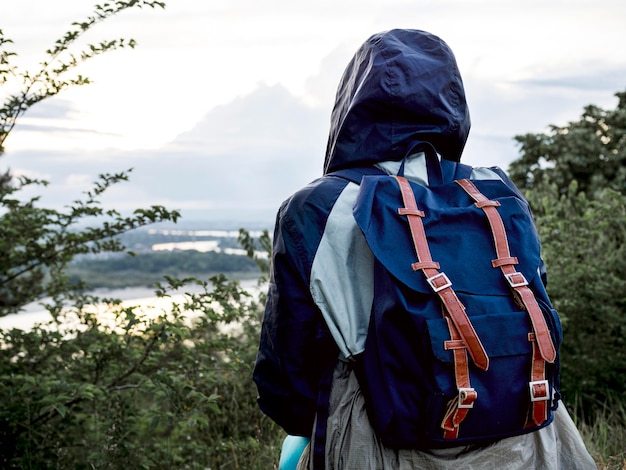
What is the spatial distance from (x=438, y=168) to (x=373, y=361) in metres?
0.64

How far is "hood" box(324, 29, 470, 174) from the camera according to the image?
210 centimetres

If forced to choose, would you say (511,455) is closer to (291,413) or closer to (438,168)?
(291,413)

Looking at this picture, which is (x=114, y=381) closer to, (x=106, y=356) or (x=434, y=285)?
(x=106, y=356)

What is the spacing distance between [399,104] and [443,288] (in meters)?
0.60

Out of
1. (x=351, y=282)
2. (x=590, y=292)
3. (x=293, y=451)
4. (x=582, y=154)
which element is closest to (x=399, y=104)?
(x=351, y=282)

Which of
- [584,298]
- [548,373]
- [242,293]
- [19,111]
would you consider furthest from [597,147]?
[548,373]

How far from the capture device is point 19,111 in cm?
396

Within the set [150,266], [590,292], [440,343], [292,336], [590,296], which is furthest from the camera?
[150,266]

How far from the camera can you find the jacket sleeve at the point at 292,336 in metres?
1.95

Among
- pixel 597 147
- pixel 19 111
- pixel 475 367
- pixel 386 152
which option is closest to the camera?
pixel 475 367

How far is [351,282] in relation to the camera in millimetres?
1910

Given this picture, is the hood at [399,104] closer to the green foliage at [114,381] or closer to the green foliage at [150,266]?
the green foliage at [114,381]

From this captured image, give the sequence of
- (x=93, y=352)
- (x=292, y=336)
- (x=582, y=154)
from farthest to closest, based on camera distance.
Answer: (x=582, y=154)
(x=93, y=352)
(x=292, y=336)

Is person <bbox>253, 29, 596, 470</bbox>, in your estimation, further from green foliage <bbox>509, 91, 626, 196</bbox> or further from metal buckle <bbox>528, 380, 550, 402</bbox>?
green foliage <bbox>509, 91, 626, 196</bbox>
